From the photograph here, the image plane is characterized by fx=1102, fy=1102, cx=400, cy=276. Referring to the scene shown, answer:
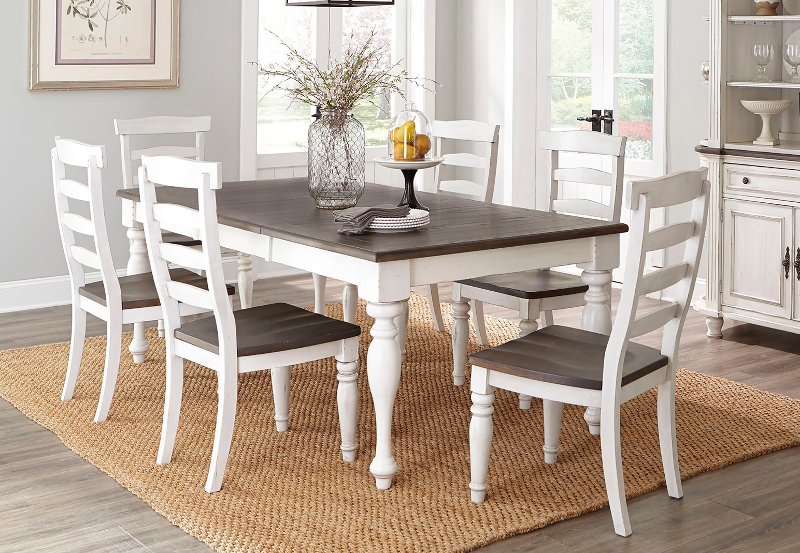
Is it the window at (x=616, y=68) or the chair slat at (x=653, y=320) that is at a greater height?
the window at (x=616, y=68)

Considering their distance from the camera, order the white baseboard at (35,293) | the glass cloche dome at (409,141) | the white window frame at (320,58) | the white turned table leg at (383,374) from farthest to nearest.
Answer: the white window frame at (320,58), the white baseboard at (35,293), the glass cloche dome at (409,141), the white turned table leg at (383,374)

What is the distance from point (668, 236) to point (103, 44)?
3715 mm

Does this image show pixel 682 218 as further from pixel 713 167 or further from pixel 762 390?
pixel 762 390

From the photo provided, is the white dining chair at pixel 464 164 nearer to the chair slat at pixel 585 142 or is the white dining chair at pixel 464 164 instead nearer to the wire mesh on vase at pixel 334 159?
the chair slat at pixel 585 142

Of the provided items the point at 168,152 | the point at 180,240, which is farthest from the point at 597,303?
the point at 168,152

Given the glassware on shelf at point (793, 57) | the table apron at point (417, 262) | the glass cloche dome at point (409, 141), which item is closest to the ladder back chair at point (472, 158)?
the glass cloche dome at point (409, 141)

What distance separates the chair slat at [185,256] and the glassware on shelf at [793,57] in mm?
3046

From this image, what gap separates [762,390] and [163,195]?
2.44 meters

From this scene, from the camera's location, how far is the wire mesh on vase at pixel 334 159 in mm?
3818

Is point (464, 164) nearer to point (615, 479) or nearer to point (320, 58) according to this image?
point (615, 479)

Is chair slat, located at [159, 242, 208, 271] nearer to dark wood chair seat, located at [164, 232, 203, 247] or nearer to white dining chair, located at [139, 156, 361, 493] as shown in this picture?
white dining chair, located at [139, 156, 361, 493]

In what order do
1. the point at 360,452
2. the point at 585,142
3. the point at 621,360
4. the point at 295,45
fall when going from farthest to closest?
the point at 295,45
the point at 585,142
the point at 360,452
the point at 621,360

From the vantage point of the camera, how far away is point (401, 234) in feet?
10.8

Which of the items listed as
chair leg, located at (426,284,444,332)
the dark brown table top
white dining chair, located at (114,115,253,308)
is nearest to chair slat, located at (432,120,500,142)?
the dark brown table top
